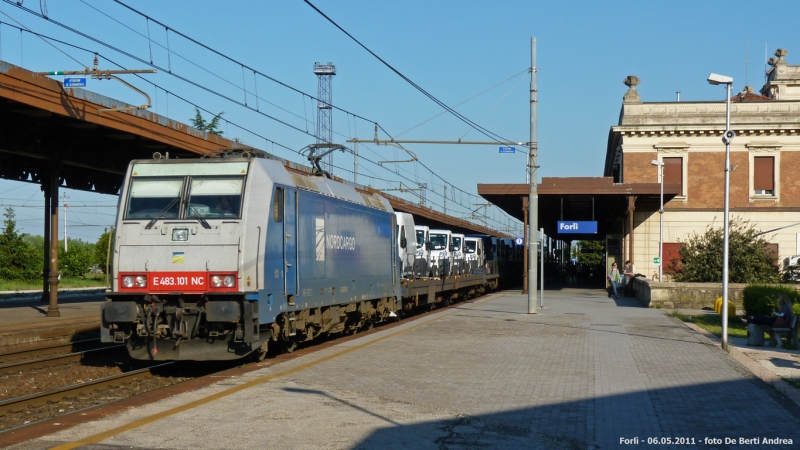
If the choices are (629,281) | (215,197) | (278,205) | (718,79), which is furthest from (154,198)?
(629,281)

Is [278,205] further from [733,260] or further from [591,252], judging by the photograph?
[591,252]

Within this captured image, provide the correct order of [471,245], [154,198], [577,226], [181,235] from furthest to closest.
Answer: [471,245] → [577,226] → [154,198] → [181,235]

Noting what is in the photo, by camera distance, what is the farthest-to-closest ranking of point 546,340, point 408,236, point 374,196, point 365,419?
1. point 408,236
2. point 374,196
3. point 546,340
4. point 365,419

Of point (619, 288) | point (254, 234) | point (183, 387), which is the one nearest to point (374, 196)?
point (254, 234)

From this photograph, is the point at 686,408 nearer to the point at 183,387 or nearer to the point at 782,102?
the point at 183,387

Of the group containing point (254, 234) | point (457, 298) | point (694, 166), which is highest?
point (694, 166)

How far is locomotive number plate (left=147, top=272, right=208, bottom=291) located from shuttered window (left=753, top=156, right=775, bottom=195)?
38735 millimetres

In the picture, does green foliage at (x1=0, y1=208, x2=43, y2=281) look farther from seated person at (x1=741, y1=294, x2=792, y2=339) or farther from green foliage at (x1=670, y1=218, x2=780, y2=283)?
seated person at (x1=741, y1=294, x2=792, y2=339)

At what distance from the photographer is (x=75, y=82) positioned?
1595cm

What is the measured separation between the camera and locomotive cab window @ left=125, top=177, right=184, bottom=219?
41.3ft

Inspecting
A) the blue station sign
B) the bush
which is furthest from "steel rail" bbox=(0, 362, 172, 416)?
the blue station sign

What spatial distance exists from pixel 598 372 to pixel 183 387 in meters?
5.91

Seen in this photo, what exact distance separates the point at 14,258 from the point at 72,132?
3790cm

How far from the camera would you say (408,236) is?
84.1 ft
